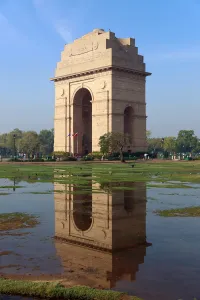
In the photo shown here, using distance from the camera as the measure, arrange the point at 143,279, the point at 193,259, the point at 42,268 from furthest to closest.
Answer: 1. the point at 193,259
2. the point at 42,268
3. the point at 143,279

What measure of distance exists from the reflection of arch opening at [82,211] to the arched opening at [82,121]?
140ft

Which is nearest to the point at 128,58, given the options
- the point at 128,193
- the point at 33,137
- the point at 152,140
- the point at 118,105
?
the point at 118,105

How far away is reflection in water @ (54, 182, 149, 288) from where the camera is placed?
528 centimetres

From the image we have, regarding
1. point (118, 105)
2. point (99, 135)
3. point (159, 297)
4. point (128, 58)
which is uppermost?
point (128, 58)

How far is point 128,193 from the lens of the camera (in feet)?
45.0

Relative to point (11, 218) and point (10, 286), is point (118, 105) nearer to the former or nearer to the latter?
point (11, 218)

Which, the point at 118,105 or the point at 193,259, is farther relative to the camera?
the point at 118,105

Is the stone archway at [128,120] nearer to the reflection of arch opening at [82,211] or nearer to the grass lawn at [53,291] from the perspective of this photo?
the reflection of arch opening at [82,211]

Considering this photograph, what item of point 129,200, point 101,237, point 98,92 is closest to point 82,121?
point 98,92

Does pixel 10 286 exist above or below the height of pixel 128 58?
below

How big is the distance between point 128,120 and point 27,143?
1082 inches

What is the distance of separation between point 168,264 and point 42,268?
6.23 ft

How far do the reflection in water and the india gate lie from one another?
38.5 meters

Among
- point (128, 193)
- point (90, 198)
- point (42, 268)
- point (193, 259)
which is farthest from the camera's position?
point (128, 193)
